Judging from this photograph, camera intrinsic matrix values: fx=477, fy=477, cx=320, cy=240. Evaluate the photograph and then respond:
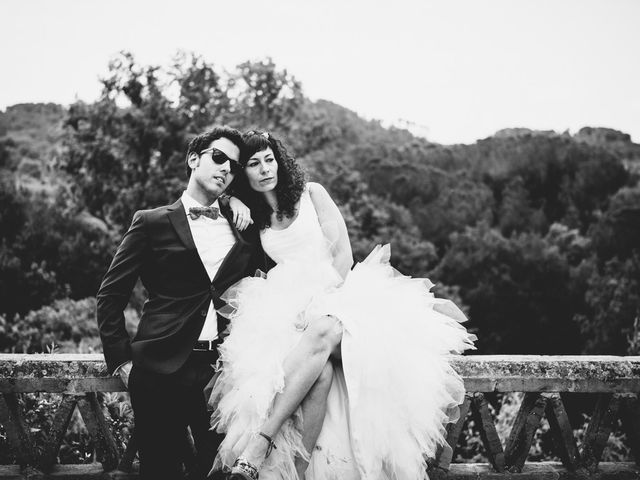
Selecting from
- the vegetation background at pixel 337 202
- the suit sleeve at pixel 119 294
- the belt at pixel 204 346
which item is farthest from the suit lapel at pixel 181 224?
the vegetation background at pixel 337 202

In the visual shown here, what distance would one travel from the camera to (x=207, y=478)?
7.63 feet

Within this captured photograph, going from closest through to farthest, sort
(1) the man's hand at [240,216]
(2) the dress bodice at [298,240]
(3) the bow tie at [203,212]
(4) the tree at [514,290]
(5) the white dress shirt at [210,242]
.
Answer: (5) the white dress shirt at [210,242] < (3) the bow tie at [203,212] < (1) the man's hand at [240,216] < (2) the dress bodice at [298,240] < (4) the tree at [514,290]

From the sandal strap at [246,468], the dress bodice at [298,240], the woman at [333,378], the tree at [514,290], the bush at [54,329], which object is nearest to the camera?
the sandal strap at [246,468]

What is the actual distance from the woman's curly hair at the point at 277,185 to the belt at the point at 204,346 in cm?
91

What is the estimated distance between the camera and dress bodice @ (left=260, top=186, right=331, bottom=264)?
2900mm

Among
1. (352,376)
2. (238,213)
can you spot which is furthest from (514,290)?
(352,376)

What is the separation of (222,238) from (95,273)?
31.6 ft

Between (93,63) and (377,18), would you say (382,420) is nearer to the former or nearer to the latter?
(93,63)

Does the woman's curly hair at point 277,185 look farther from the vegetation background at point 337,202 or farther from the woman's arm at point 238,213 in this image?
the vegetation background at point 337,202

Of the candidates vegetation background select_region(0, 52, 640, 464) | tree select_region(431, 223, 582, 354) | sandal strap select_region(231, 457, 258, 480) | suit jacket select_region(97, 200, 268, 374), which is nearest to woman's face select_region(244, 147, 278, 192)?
suit jacket select_region(97, 200, 268, 374)

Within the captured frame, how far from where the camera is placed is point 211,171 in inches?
103

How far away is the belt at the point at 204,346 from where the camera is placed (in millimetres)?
2391

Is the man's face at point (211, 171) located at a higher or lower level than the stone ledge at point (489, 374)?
higher

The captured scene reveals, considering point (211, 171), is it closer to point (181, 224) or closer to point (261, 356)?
point (181, 224)
